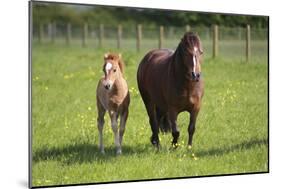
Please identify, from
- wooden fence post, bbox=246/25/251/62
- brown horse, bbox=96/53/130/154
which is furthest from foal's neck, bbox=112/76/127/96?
wooden fence post, bbox=246/25/251/62

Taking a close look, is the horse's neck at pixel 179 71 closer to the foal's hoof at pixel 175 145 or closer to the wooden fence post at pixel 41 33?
the foal's hoof at pixel 175 145

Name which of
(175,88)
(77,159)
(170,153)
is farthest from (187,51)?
(77,159)

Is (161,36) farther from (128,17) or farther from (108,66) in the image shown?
(108,66)

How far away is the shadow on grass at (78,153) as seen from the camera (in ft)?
13.1

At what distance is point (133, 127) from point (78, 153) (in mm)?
465

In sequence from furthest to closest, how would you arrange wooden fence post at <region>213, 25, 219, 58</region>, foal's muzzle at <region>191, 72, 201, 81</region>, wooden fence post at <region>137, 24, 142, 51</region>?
wooden fence post at <region>213, 25, 219, 58</region> < wooden fence post at <region>137, 24, 142, 51</region> < foal's muzzle at <region>191, 72, 201, 81</region>

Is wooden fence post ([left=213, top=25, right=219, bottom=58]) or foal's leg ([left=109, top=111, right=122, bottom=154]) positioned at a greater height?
wooden fence post ([left=213, top=25, right=219, bottom=58])

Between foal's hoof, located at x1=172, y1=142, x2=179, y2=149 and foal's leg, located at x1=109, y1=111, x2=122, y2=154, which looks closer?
foal's leg, located at x1=109, y1=111, x2=122, y2=154

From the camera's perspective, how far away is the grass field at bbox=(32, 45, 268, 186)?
4012 millimetres

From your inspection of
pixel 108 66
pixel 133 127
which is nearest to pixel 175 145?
pixel 133 127

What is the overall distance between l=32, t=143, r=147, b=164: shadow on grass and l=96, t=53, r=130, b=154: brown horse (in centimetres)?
5

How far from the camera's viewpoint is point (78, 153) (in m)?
4.14

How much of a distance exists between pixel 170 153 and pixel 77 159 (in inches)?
27.9

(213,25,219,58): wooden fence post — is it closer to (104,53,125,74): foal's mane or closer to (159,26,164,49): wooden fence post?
(159,26,164,49): wooden fence post
